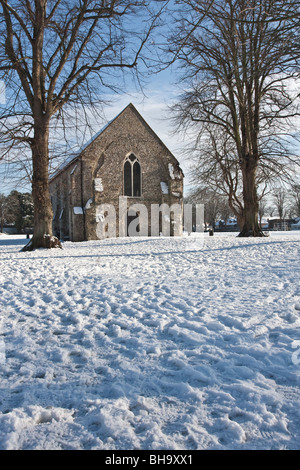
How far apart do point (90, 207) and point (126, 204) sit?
3.01 metres

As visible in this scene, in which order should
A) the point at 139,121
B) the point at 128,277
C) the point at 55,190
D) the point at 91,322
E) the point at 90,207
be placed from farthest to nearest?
the point at 55,190, the point at 139,121, the point at 90,207, the point at 128,277, the point at 91,322

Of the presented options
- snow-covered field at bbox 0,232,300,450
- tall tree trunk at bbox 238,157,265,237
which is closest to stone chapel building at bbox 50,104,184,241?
tall tree trunk at bbox 238,157,265,237

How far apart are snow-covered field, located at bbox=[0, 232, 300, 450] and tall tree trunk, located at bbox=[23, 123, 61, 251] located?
7310mm

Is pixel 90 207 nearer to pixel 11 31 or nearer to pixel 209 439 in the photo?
pixel 11 31

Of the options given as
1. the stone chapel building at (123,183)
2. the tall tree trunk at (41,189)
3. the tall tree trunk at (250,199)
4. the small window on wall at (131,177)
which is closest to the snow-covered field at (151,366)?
the tall tree trunk at (41,189)

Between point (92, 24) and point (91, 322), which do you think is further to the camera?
point (92, 24)

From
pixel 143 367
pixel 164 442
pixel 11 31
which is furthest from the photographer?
pixel 11 31

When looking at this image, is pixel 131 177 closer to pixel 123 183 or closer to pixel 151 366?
pixel 123 183

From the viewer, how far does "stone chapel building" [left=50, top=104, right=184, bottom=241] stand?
2378 cm

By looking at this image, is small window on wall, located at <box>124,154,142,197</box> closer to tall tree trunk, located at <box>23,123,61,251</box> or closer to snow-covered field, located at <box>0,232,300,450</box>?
tall tree trunk, located at <box>23,123,61,251</box>

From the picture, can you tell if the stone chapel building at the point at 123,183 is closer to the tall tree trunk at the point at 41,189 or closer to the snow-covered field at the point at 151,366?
the tall tree trunk at the point at 41,189

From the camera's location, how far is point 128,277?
6.75 meters

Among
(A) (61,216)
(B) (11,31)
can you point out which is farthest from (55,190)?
(B) (11,31)

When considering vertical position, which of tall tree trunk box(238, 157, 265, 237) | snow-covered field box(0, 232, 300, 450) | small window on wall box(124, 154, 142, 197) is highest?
small window on wall box(124, 154, 142, 197)
